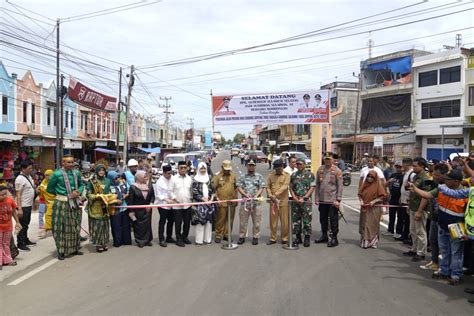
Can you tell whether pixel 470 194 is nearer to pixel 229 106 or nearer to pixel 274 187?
pixel 274 187

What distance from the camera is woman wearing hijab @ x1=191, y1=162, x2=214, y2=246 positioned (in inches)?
311

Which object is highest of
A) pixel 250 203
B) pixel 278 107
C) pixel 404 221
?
pixel 278 107

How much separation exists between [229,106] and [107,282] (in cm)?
755

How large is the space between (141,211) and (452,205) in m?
5.45

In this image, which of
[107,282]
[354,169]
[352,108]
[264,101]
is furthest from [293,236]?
[352,108]

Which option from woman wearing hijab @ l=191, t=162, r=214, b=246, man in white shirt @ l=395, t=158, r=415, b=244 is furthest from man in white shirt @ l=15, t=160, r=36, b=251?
man in white shirt @ l=395, t=158, r=415, b=244

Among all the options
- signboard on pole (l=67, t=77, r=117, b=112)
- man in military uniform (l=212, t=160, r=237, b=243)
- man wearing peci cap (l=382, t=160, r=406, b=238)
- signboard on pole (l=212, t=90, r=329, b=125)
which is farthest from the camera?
signboard on pole (l=67, t=77, r=117, b=112)

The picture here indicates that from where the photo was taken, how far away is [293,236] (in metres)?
8.09

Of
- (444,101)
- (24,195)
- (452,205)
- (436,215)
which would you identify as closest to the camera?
(452,205)

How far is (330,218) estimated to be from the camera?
7.87 m

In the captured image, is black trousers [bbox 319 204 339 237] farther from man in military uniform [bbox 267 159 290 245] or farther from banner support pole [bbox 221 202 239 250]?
banner support pole [bbox 221 202 239 250]

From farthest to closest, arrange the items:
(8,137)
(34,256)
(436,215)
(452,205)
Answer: (8,137), (34,256), (436,215), (452,205)

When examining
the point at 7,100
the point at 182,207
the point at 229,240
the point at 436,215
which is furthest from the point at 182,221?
the point at 7,100

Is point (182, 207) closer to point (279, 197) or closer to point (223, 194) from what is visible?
point (223, 194)
